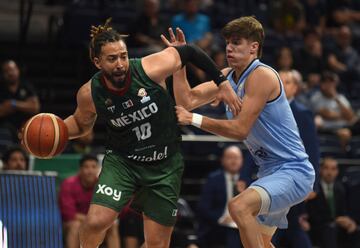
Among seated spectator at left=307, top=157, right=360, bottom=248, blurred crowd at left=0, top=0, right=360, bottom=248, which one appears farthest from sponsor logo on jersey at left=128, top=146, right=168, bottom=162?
seated spectator at left=307, top=157, right=360, bottom=248

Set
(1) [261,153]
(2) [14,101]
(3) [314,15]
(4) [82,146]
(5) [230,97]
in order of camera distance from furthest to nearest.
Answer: (3) [314,15] < (4) [82,146] < (2) [14,101] < (1) [261,153] < (5) [230,97]

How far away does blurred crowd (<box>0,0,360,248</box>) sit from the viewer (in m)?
9.45

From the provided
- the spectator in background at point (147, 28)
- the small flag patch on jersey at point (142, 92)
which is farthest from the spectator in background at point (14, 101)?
the small flag patch on jersey at point (142, 92)

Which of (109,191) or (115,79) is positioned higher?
(115,79)

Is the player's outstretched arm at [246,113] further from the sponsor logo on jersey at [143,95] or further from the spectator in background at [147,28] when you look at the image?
the spectator in background at [147,28]

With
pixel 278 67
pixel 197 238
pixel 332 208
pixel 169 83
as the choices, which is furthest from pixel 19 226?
pixel 278 67

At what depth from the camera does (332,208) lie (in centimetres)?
1018

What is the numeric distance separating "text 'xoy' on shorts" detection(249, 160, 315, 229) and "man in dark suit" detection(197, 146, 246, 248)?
125 inches

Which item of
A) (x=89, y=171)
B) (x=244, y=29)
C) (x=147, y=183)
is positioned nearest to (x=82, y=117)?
(x=147, y=183)

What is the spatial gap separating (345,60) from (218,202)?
17.3 feet

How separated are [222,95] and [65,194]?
3.73 metres

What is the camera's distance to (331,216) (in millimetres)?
9859

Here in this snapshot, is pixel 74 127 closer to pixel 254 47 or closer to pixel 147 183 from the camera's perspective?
pixel 147 183

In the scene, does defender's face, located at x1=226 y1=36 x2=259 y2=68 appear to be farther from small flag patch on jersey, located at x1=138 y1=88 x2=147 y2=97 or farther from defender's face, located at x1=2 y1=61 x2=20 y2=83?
defender's face, located at x1=2 y1=61 x2=20 y2=83
